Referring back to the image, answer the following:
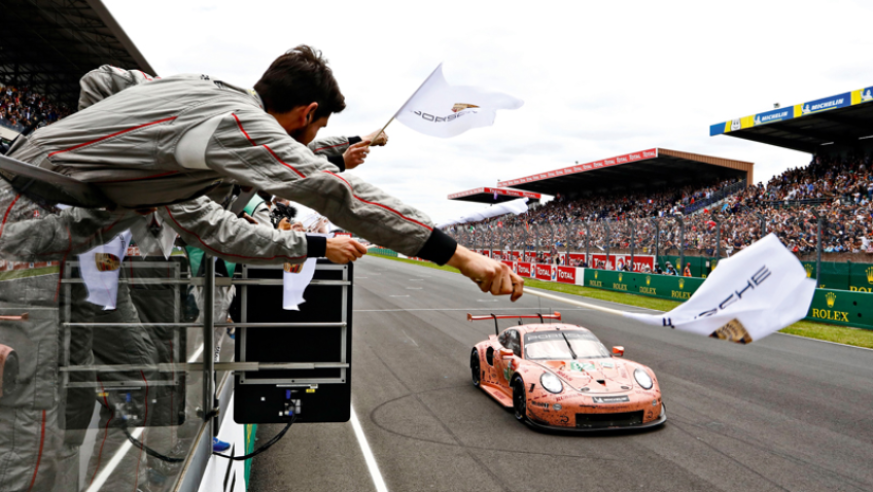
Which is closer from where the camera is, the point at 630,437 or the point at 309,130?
the point at 309,130

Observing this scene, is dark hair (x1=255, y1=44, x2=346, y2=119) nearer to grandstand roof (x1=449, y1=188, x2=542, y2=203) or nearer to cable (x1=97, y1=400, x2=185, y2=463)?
cable (x1=97, y1=400, x2=185, y2=463)

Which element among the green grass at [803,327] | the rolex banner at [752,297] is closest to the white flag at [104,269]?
the rolex banner at [752,297]

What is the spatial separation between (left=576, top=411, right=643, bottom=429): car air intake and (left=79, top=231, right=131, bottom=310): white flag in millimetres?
6123

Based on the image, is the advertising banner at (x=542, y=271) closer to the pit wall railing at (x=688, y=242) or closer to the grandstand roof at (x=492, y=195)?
the pit wall railing at (x=688, y=242)

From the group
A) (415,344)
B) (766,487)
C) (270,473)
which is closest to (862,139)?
(415,344)

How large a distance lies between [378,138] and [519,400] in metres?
5.48

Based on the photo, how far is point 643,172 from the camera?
133 feet

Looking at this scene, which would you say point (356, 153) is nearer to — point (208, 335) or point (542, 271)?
point (208, 335)

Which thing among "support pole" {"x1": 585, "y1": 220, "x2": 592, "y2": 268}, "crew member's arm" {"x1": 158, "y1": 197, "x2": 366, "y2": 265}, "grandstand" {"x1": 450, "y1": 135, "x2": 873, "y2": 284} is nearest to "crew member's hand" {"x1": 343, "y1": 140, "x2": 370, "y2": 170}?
"crew member's arm" {"x1": 158, "y1": 197, "x2": 366, "y2": 265}

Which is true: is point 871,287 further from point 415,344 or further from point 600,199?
point 600,199

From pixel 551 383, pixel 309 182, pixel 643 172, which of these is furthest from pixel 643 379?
pixel 643 172

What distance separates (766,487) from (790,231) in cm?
1608

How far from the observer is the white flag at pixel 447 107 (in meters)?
2.98

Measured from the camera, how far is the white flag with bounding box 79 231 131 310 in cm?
166
